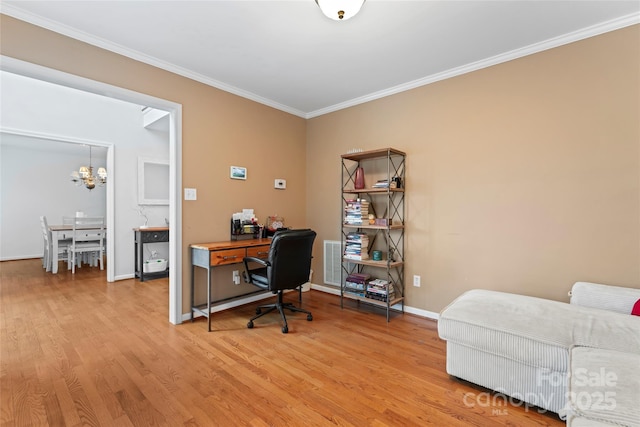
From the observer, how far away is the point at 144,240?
15.5 feet

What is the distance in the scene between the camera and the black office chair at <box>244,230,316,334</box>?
2670 mm

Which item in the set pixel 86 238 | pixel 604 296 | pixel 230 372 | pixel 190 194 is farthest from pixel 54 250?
pixel 604 296

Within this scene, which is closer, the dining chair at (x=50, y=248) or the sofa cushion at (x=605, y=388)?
the sofa cushion at (x=605, y=388)

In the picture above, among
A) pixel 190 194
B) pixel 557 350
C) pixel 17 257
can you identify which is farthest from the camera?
pixel 17 257

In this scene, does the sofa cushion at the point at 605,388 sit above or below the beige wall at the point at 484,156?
below

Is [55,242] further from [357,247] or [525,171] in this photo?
[525,171]

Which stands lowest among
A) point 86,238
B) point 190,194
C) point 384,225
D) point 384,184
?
point 86,238

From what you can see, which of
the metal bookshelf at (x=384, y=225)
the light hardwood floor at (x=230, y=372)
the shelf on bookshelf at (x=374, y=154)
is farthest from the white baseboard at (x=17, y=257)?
the shelf on bookshelf at (x=374, y=154)

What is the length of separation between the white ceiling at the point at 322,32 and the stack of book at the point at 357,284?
7.16 feet

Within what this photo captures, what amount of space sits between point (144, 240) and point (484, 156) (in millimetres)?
4933

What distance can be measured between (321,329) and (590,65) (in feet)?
10.2

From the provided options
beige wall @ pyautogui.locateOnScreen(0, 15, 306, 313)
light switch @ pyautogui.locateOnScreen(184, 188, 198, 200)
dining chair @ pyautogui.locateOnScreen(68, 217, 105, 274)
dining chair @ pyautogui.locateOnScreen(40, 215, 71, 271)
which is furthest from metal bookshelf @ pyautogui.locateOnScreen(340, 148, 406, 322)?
dining chair @ pyautogui.locateOnScreen(40, 215, 71, 271)

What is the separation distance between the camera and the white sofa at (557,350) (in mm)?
1107

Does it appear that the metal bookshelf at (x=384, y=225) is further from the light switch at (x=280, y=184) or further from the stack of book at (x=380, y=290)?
the light switch at (x=280, y=184)
